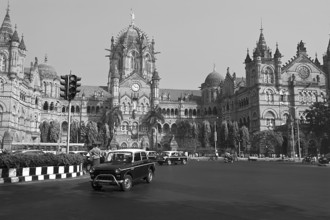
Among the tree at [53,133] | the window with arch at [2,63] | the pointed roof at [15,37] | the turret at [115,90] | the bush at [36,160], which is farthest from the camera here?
the turret at [115,90]

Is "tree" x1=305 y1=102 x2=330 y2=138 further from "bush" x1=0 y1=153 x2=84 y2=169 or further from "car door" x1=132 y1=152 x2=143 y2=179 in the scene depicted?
"car door" x1=132 y1=152 x2=143 y2=179

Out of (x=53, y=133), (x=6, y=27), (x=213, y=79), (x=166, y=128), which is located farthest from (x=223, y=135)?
(x=6, y=27)

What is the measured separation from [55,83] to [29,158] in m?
73.7

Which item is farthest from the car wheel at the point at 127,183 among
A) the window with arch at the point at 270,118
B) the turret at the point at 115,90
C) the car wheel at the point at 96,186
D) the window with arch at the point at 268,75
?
the turret at the point at 115,90

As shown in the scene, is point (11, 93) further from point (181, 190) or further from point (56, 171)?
point (181, 190)

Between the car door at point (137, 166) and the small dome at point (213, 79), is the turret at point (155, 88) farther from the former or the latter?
the car door at point (137, 166)

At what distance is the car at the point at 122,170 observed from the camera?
13.6 metres

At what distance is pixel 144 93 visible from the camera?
290 feet

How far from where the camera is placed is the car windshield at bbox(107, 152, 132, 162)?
15.5 m

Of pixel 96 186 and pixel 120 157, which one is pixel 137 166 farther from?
pixel 96 186

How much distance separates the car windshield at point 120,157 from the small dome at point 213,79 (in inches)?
3269

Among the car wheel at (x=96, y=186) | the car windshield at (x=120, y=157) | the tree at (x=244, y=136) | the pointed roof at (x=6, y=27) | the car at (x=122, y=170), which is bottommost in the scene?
the car wheel at (x=96, y=186)

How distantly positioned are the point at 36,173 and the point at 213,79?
84.3 m

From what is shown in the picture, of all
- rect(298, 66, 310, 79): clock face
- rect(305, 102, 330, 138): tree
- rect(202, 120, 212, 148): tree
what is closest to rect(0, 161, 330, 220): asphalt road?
rect(305, 102, 330, 138): tree
